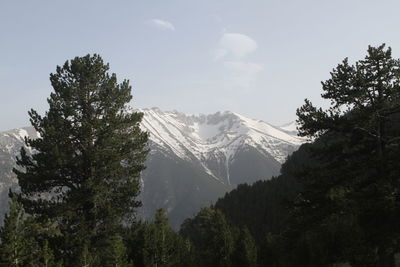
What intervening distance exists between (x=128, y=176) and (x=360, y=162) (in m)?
14.7

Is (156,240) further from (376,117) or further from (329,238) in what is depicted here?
A: (329,238)

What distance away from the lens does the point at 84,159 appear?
1000 inches

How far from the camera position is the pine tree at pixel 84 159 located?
24766 mm

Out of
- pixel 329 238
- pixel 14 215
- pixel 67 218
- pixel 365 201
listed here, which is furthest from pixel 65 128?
pixel 329 238

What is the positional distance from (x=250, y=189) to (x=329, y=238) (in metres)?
114

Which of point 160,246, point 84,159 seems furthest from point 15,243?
point 160,246

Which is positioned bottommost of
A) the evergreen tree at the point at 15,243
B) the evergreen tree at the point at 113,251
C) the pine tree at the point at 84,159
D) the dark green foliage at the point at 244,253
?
the dark green foliage at the point at 244,253

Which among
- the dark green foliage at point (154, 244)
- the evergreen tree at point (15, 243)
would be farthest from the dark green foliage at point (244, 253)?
the evergreen tree at point (15, 243)

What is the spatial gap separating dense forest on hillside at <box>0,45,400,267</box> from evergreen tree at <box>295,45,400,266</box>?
5 cm

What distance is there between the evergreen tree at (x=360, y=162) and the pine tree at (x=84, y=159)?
38.3 feet

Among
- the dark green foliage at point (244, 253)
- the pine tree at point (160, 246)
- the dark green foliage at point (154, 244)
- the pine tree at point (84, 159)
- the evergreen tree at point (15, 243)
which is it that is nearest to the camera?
the evergreen tree at point (15, 243)

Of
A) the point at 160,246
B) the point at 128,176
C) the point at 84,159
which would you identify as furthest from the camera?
the point at 160,246

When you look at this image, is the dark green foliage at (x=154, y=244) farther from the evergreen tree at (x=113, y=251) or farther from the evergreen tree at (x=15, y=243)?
the evergreen tree at (x=15, y=243)

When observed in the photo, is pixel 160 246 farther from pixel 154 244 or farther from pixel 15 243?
pixel 15 243
